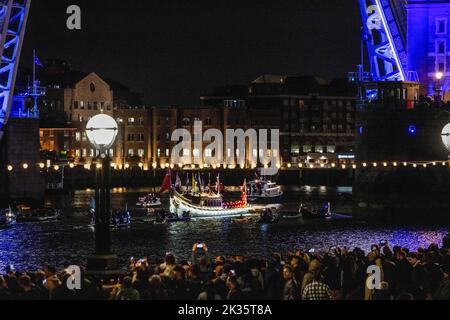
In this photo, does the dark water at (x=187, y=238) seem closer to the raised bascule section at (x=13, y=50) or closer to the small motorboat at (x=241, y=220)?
the small motorboat at (x=241, y=220)

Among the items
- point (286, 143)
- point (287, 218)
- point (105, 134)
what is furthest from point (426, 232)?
point (286, 143)

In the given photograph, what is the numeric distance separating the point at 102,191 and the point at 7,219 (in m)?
41.2

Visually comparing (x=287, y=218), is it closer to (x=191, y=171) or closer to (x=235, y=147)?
(x=191, y=171)

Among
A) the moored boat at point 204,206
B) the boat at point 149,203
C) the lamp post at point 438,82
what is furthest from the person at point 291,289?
the boat at point 149,203

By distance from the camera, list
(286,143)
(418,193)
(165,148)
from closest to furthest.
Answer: (418,193) → (165,148) → (286,143)

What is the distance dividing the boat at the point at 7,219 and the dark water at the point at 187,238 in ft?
1.60

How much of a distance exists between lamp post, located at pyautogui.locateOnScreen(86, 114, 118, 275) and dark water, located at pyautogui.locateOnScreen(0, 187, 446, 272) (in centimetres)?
2207

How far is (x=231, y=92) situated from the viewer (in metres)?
157

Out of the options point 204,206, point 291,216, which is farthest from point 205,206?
point 291,216

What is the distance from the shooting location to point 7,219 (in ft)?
192

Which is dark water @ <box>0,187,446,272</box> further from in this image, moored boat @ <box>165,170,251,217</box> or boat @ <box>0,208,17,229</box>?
moored boat @ <box>165,170,251,217</box>

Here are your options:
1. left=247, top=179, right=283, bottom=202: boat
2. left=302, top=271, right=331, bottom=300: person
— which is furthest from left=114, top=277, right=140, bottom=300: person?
left=247, top=179, right=283, bottom=202: boat

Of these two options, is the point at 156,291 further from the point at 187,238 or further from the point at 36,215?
the point at 36,215

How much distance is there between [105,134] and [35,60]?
6436cm
